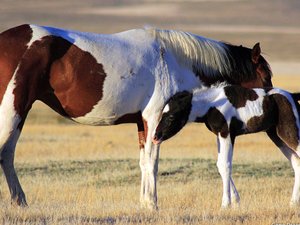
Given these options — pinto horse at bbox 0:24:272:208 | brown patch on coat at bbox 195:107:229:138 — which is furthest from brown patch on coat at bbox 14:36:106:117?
brown patch on coat at bbox 195:107:229:138

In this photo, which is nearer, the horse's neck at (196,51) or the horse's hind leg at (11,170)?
the horse's hind leg at (11,170)

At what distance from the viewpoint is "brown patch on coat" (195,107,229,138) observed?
33.7 feet

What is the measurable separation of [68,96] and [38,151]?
38.0ft

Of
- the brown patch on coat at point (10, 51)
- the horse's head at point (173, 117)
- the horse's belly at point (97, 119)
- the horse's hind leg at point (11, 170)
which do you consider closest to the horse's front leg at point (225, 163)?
the horse's head at point (173, 117)

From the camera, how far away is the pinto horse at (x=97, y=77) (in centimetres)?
1005

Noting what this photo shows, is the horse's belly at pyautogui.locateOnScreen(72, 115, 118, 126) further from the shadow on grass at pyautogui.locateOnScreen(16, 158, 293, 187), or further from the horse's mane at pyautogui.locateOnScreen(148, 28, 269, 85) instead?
the shadow on grass at pyautogui.locateOnScreen(16, 158, 293, 187)

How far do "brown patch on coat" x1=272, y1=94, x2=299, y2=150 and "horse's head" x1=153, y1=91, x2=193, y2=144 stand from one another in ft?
3.72

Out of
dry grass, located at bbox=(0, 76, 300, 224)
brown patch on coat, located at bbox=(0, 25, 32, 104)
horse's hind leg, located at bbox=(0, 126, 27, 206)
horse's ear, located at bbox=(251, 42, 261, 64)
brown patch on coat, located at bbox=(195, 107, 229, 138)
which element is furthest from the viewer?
horse's ear, located at bbox=(251, 42, 261, 64)

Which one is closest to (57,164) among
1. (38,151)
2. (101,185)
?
(101,185)

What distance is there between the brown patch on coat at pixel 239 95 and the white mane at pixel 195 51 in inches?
20.7

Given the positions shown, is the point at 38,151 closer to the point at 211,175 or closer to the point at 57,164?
the point at 57,164

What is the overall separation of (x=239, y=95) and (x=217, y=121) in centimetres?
51

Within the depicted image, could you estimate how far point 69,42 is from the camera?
10258mm

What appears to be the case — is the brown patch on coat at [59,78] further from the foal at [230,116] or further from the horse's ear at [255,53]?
the horse's ear at [255,53]
